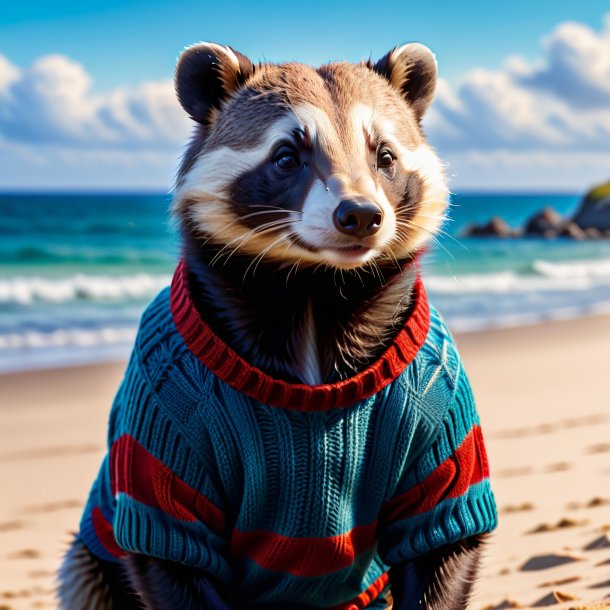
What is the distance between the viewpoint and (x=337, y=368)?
2492 mm

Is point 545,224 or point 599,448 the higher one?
point 545,224

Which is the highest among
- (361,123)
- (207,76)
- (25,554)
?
(207,76)

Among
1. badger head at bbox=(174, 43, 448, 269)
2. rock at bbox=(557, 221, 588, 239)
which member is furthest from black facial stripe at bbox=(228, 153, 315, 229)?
rock at bbox=(557, 221, 588, 239)

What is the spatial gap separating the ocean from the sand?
3.34ft

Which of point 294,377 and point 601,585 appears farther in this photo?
point 601,585

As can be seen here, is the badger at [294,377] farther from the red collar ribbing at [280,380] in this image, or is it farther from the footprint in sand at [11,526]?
the footprint in sand at [11,526]

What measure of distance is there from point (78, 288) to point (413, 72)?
12.9m

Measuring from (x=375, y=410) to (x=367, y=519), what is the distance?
32cm

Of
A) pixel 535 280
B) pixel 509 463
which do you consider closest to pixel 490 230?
pixel 535 280

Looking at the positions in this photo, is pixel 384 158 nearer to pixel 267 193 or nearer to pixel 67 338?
pixel 267 193

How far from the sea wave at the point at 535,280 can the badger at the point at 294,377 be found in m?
9.97

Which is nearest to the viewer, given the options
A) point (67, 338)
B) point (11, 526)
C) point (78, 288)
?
point (11, 526)

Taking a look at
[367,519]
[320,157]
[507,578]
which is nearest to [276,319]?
[320,157]

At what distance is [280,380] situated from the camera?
2412 millimetres
